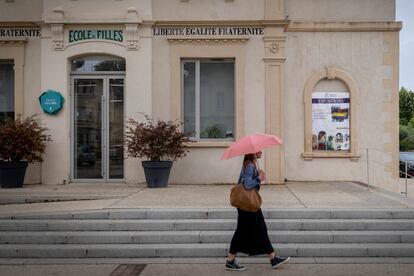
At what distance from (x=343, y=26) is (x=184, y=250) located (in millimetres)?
8417

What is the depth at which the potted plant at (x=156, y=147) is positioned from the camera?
11883 mm

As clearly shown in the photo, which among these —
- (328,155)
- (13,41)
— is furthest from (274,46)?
(13,41)

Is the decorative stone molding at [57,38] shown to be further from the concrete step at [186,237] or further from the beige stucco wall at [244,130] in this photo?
the concrete step at [186,237]

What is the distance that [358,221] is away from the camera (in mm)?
8391

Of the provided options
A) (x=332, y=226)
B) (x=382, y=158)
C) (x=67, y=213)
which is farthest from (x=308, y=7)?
(x=67, y=213)

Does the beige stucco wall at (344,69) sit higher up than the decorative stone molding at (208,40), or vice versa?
the decorative stone molding at (208,40)

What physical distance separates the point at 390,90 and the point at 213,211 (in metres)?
7.32

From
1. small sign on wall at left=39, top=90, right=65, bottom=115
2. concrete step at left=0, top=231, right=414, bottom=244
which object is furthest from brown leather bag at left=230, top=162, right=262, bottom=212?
small sign on wall at left=39, top=90, right=65, bottom=115

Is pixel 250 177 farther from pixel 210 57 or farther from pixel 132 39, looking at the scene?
pixel 132 39

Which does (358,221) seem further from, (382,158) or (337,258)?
(382,158)

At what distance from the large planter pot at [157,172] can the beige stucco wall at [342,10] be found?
5.45 metres

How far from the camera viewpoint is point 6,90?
44.8ft

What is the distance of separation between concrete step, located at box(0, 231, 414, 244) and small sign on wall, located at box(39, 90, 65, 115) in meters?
5.17

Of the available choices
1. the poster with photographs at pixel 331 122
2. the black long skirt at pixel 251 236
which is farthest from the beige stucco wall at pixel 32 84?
the black long skirt at pixel 251 236
